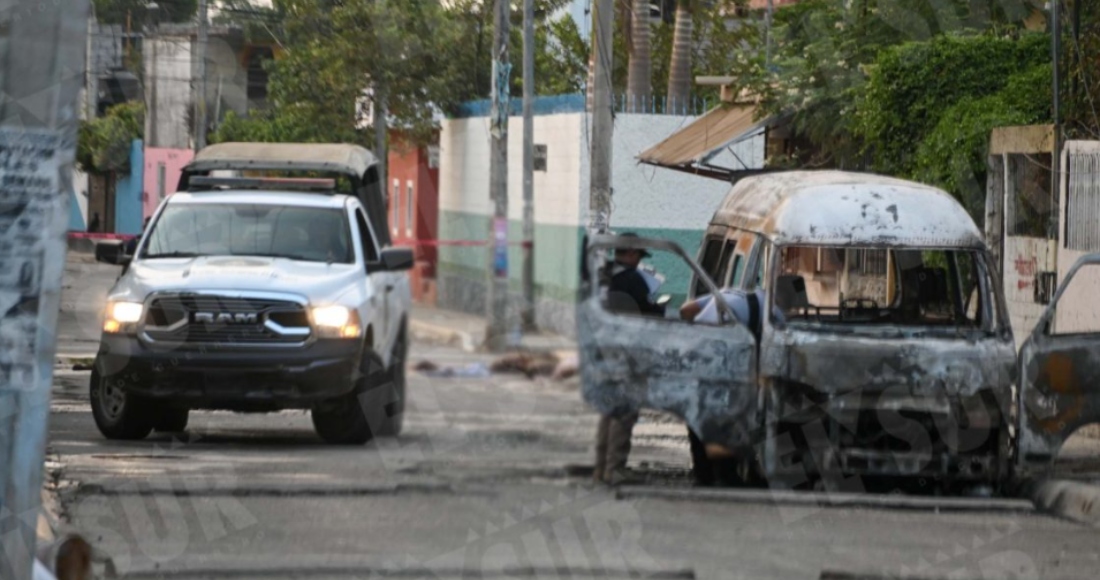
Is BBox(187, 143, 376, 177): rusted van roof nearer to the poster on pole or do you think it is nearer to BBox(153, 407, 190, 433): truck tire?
BBox(153, 407, 190, 433): truck tire

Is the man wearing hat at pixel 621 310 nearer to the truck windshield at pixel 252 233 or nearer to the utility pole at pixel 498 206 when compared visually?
the utility pole at pixel 498 206

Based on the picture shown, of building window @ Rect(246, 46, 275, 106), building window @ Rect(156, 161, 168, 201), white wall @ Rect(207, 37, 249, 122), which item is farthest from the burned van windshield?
building window @ Rect(156, 161, 168, 201)

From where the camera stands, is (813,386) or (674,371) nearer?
(813,386)

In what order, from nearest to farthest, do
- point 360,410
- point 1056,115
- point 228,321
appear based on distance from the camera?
1. point 228,321
2. point 360,410
3. point 1056,115

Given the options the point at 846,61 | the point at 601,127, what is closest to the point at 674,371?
the point at 601,127

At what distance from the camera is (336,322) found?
37.4 feet

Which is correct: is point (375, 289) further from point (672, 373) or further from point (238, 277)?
point (672, 373)

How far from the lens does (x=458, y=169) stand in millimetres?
21078

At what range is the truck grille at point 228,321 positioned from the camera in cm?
1130

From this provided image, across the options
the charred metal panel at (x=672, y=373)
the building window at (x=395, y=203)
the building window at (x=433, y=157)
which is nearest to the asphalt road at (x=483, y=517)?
the charred metal panel at (x=672, y=373)

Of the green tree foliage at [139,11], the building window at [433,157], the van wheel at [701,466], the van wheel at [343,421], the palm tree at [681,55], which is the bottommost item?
the van wheel at [701,466]

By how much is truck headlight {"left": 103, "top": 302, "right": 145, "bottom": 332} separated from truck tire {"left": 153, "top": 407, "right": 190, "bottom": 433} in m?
1.08

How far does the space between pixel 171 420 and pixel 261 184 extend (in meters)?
2.47

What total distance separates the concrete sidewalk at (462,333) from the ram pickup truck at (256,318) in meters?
0.25
